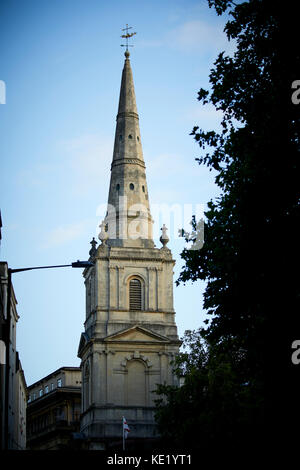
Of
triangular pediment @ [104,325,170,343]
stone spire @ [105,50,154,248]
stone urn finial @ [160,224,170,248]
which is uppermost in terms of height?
stone spire @ [105,50,154,248]

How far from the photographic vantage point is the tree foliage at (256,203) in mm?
22859

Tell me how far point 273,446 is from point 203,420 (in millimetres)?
20583

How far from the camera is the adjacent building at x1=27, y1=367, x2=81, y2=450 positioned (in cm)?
9919

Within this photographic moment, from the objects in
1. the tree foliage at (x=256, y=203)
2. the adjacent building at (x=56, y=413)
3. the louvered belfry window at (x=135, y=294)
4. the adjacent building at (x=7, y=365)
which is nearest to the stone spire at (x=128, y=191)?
the louvered belfry window at (x=135, y=294)

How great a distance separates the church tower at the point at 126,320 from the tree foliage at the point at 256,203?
129ft

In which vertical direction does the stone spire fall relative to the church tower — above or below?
above

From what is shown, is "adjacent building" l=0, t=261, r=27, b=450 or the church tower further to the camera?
the church tower

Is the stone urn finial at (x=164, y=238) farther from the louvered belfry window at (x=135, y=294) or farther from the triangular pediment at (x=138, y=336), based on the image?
the triangular pediment at (x=138, y=336)

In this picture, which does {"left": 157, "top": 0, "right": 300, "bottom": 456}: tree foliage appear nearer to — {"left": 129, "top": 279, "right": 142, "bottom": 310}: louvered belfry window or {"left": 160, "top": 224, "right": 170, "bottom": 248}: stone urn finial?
{"left": 129, "top": 279, "right": 142, "bottom": 310}: louvered belfry window

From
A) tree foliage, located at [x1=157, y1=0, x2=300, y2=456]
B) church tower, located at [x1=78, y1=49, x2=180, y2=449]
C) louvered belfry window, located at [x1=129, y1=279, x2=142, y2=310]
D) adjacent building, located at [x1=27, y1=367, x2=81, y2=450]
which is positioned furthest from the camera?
adjacent building, located at [x1=27, y1=367, x2=81, y2=450]

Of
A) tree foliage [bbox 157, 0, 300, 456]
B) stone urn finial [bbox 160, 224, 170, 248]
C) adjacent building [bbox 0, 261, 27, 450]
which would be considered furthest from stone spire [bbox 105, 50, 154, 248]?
tree foliage [bbox 157, 0, 300, 456]

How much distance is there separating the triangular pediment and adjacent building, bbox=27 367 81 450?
2961 cm

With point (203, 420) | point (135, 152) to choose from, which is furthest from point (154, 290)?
point (203, 420)
